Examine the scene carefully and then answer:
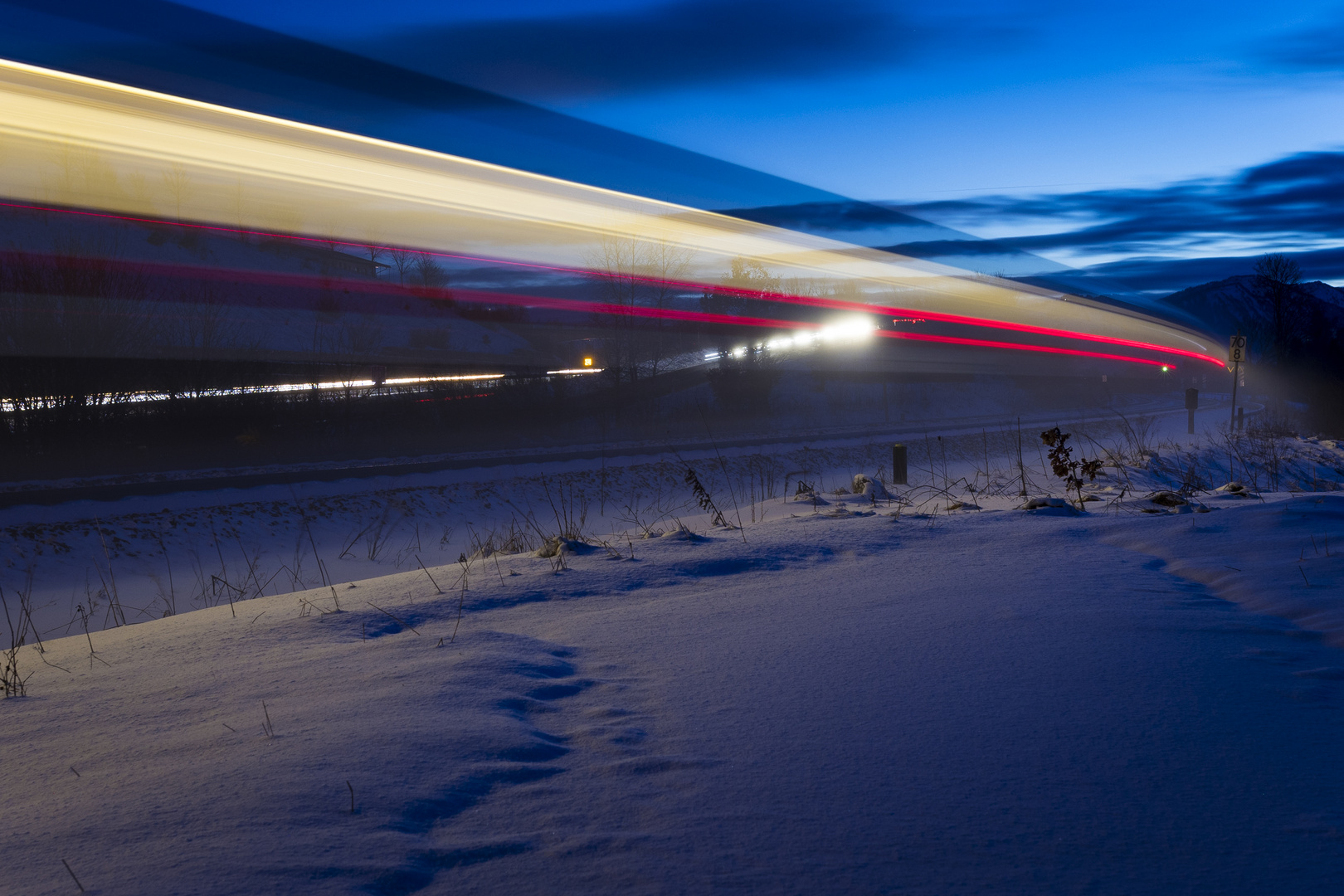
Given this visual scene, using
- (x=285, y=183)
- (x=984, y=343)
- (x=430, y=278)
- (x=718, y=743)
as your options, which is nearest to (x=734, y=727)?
(x=718, y=743)

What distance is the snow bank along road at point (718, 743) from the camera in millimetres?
1763

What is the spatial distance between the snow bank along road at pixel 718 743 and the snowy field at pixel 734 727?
0.01 meters

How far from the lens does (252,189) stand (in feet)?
33.3

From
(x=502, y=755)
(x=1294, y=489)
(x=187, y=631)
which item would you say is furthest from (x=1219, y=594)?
(x=1294, y=489)

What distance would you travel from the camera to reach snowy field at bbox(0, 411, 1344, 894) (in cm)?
177

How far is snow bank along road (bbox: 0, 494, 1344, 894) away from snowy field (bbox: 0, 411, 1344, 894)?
0.03ft

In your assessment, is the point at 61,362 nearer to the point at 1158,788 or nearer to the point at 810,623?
the point at 810,623

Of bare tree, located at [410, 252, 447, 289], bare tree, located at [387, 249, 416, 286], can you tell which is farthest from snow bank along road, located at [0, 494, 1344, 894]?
bare tree, located at [410, 252, 447, 289]

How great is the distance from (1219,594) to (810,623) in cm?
189

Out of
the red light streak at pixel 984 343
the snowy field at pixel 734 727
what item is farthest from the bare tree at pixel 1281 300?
the snowy field at pixel 734 727

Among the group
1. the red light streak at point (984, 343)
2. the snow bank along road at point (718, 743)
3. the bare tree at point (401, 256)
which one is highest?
the bare tree at point (401, 256)

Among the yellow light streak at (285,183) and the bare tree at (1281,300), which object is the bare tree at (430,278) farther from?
the bare tree at (1281,300)

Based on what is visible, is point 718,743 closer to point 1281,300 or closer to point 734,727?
point 734,727

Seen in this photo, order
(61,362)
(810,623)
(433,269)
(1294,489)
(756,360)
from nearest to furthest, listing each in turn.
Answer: (810,623) → (1294,489) → (61,362) → (756,360) → (433,269)
